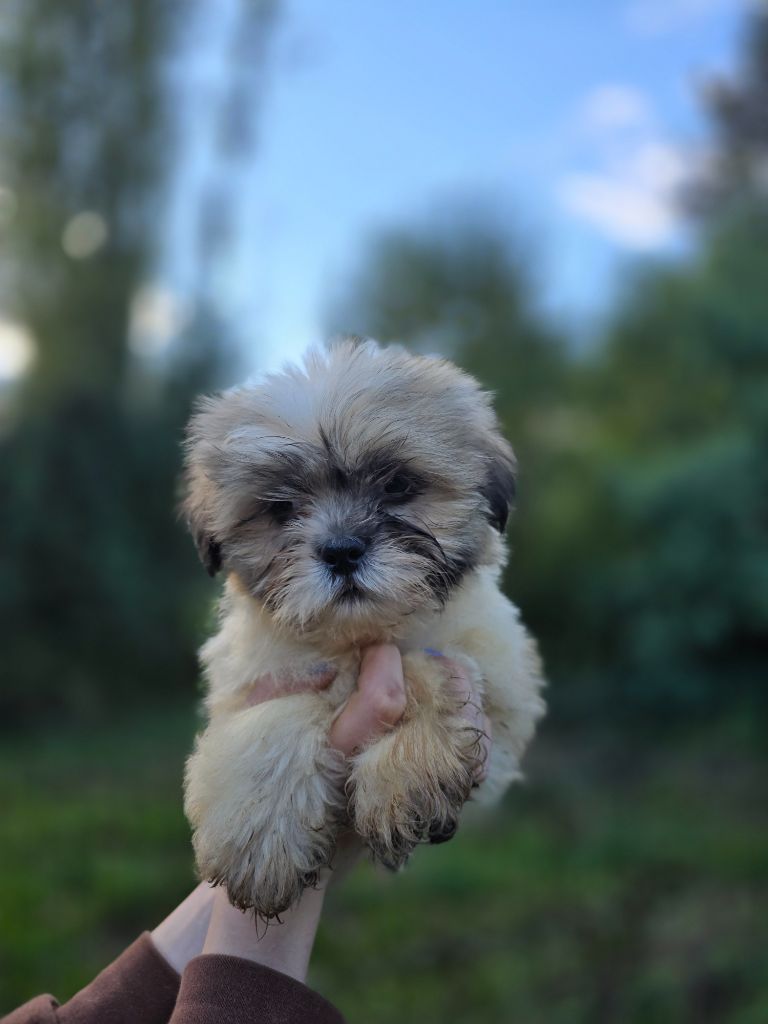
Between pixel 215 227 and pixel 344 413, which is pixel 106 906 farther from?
pixel 215 227

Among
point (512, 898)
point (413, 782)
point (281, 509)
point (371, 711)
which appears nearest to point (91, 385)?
point (512, 898)

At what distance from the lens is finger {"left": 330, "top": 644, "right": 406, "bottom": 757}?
2623 mm

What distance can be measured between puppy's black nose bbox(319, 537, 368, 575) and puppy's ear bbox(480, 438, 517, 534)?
51 centimetres

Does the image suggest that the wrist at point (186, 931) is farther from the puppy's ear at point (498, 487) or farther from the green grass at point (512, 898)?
the green grass at point (512, 898)

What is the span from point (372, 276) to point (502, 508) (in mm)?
10516

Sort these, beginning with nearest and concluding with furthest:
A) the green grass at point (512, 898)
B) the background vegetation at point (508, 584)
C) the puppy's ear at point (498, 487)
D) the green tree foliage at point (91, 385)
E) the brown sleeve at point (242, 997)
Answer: the brown sleeve at point (242, 997) → the puppy's ear at point (498, 487) → the green grass at point (512, 898) → the background vegetation at point (508, 584) → the green tree foliage at point (91, 385)

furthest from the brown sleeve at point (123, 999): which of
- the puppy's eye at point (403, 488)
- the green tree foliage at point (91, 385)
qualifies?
the green tree foliage at point (91, 385)

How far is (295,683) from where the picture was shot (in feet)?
9.50

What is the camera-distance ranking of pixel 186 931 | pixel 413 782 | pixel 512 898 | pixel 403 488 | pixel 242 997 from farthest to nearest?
pixel 512 898
pixel 403 488
pixel 186 931
pixel 413 782
pixel 242 997

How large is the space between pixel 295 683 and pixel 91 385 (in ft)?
42.0

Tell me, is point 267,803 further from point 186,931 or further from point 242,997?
point 186,931

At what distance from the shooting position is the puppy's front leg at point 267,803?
2434 mm

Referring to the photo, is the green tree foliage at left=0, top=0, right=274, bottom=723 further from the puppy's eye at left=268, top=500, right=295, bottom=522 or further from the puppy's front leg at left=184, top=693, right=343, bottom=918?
the puppy's front leg at left=184, top=693, right=343, bottom=918

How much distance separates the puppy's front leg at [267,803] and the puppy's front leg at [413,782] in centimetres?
11
